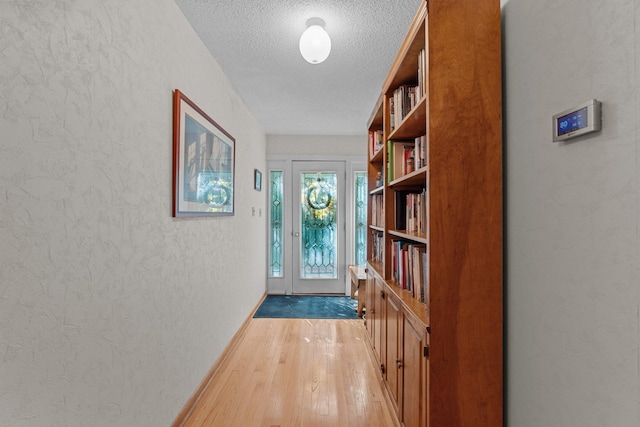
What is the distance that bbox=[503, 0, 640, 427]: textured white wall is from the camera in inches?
34.3

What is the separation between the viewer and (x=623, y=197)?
877 millimetres

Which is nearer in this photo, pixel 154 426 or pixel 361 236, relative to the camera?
pixel 154 426

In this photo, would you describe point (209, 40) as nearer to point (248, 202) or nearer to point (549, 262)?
point (248, 202)

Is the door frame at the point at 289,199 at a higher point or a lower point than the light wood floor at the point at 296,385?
higher

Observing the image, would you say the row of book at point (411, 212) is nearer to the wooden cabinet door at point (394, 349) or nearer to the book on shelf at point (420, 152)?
the book on shelf at point (420, 152)

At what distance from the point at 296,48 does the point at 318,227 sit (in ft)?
9.86

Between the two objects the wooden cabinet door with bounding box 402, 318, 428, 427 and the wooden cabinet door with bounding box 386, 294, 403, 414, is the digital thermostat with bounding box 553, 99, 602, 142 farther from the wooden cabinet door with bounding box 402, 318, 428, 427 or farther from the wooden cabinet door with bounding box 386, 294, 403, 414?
the wooden cabinet door with bounding box 386, 294, 403, 414

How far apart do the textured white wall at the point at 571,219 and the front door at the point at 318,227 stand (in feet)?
12.3

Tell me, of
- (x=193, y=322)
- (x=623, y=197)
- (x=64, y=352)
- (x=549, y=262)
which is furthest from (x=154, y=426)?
(x=623, y=197)

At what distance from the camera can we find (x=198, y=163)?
221 centimetres

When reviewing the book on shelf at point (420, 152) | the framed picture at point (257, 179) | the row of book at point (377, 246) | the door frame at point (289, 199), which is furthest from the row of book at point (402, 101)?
the door frame at point (289, 199)

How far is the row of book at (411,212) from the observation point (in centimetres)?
188

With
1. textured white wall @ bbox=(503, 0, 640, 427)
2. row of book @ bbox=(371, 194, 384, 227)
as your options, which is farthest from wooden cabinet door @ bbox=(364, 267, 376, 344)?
textured white wall @ bbox=(503, 0, 640, 427)

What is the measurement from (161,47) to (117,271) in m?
1.17
